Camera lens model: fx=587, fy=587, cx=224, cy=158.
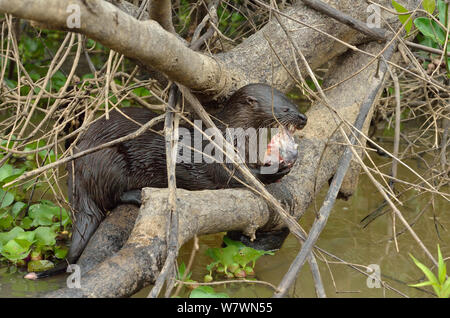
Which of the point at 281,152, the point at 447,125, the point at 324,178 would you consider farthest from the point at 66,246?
the point at 447,125

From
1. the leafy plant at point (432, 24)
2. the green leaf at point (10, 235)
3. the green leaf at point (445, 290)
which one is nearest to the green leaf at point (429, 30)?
the leafy plant at point (432, 24)

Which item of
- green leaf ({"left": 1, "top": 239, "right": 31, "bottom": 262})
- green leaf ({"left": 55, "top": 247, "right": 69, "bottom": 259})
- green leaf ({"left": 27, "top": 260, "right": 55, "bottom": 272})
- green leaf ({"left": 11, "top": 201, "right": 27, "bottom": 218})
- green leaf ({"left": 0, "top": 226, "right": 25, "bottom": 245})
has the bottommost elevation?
green leaf ({"left": 27, "top": 260, "right": 55, "bottom": 272})

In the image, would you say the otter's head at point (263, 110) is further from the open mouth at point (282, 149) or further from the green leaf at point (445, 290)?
the green leaf at point (445, 290)

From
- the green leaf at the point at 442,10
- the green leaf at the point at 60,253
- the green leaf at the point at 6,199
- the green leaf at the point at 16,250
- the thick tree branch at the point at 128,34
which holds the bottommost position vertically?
the green leaf at the point at 60,253

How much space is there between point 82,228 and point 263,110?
86 cm

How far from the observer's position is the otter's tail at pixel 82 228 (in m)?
2.29

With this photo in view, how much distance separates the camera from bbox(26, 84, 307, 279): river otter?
2.34m

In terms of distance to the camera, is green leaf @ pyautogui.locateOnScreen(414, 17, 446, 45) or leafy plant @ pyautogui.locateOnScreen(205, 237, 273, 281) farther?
green leaf @ pyautogui.locateOnScreen(414, 17, 446, 45)

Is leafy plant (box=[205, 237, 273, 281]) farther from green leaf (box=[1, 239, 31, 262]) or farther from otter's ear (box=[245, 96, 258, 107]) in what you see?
green leaf (box=[1, 239, 31, 262])

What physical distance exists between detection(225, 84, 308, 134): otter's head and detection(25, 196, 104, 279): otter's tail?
67cm

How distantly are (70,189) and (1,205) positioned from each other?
45 cm

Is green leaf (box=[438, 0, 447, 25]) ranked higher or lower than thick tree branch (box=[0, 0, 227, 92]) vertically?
higher

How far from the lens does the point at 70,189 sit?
2.40 metres

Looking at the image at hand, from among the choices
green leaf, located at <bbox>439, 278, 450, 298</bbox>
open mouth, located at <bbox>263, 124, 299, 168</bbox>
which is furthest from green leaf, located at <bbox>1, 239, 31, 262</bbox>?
green leaf, located at <bbox>439, 278, 450, 298</bbox>
